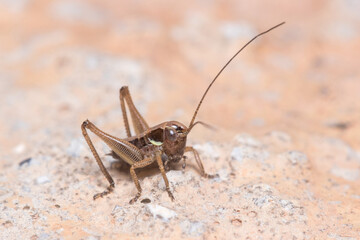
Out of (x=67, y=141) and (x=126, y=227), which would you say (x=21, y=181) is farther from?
(x=126, y=227)

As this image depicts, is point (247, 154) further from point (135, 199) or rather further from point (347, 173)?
point (135, 199)

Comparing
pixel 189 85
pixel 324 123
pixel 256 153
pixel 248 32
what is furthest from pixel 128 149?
pixel 248 32

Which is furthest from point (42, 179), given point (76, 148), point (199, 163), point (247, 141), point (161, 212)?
point (247, 141)

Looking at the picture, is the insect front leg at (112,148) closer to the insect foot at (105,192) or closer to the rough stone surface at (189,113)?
the insect foot at (105,192)

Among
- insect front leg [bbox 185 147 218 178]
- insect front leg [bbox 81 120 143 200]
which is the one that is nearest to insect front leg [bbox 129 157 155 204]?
insect front leg [bbox 81 120 143 200]

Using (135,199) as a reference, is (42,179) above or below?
above

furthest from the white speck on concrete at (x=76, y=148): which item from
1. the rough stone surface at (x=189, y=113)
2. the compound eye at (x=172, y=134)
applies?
the compound eye at (x=172, y=134)

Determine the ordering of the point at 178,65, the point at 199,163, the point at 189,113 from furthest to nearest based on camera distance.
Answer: the point at 178,65, the point at 189,113, the point at 199,163
